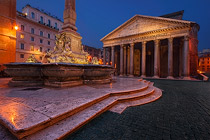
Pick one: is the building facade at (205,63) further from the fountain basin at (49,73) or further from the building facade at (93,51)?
the fountain basin at (49,73)

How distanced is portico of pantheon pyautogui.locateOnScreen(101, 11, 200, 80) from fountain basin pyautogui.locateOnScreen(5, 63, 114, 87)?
16.7m

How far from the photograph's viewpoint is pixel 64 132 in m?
1.69

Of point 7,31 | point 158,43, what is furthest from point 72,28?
point 158,43

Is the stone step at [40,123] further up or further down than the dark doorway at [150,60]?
further down

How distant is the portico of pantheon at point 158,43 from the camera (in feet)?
53.7

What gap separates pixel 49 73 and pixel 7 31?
14582 millimetres

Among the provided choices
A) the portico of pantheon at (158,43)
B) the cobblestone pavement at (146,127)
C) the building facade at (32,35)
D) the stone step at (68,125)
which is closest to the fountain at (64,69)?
the stone step at (68,125)

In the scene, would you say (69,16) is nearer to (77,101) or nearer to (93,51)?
(77,101)

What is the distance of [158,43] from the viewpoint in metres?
18.5

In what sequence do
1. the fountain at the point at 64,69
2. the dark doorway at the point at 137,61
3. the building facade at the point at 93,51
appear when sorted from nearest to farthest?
the fountain at the point at 64,69 < the dark doorway at the point at 137,61 < the building facade at the point at 93,51

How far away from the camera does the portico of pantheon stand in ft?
53.7

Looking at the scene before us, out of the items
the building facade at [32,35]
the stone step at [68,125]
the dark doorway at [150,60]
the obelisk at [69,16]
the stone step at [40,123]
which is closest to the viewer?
the stone step at [40,123]

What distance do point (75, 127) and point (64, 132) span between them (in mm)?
235

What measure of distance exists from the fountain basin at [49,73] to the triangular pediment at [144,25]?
59.6 ft
